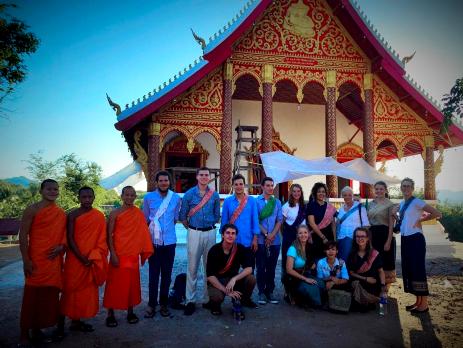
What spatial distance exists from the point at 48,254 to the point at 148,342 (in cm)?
123

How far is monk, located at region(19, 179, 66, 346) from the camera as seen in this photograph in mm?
2689

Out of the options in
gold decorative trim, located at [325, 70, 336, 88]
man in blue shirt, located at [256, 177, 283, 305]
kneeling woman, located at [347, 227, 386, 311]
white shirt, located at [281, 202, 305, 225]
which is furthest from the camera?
gold decorative trim, located at [325, 70, 336, 88]

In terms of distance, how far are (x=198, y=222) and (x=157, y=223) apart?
489 mm

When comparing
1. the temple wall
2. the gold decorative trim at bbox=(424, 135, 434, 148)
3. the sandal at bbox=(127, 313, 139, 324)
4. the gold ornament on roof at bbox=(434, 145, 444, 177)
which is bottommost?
the sandal at bbox=(127, 313, 139, 324)

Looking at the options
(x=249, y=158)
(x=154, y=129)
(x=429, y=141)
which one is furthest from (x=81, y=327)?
(x=429, y=141)

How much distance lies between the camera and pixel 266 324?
10.4ft

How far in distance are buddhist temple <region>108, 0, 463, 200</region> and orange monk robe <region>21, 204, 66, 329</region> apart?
18.8 feet

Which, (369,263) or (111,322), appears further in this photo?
(369,263)

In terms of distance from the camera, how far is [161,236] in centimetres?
349

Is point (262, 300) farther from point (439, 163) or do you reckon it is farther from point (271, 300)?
point (439, 163)

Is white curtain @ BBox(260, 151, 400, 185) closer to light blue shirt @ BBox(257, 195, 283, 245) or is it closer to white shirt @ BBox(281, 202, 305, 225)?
white shirt @ BBox(281, 202, 305, 225)

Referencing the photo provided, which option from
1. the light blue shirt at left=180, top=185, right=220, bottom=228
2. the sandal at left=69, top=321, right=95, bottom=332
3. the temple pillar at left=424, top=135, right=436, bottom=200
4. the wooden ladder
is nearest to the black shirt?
the light blue shirt at left=180, top=185, right=220, bottom=228

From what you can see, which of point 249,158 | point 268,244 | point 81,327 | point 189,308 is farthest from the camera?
point 249,158

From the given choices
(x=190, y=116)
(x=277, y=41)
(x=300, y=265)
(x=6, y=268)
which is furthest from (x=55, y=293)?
(x=277, y=41)
